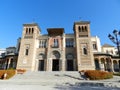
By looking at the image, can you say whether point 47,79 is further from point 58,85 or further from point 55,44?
point 55,44

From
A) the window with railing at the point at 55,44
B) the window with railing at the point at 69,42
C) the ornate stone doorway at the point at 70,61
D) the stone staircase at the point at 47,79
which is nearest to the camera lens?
the stone staircase at the point at 47,79

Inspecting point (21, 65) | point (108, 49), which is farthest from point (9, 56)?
point (108, 49)

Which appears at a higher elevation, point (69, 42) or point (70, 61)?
point (69, 42)

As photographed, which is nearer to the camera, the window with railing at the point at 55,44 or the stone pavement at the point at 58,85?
the stone pavement at the point at 58,85

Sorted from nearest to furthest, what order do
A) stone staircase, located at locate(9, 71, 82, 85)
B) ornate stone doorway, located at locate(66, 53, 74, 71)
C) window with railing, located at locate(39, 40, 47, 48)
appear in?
stone staircase, located at locate(9, 71, 82, 85) < ornate stone doorway, located at locate(66, 53, 74, 71) < window with railing, located at locate(39, 40, 47, 48)

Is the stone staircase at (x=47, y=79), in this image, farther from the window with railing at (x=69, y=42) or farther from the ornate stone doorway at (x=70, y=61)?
the window with railing at (x=69, y=42)

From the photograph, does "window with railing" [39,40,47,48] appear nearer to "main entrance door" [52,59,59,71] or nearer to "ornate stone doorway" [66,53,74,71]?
"main entrance door" [52,59,59,71]

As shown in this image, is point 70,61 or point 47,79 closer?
point 47,79

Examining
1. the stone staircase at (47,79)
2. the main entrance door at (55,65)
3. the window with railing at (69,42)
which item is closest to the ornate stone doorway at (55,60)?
the main entrance door at (55,65)

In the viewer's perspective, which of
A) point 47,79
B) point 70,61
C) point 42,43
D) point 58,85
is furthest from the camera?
point 42,43

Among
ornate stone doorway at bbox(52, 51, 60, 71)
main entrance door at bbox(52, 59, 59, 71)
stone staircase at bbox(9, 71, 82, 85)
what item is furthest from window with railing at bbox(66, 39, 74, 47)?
stone staircase at bbox(9, 71, 82, 85)

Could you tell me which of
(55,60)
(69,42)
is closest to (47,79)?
(55,60)

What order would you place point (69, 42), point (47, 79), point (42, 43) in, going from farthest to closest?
point (42, 43) → point (69, 42) → point (47, 79)

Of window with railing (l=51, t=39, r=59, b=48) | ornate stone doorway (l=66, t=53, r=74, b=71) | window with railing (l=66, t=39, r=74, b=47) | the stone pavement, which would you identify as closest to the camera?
the stone pavement
